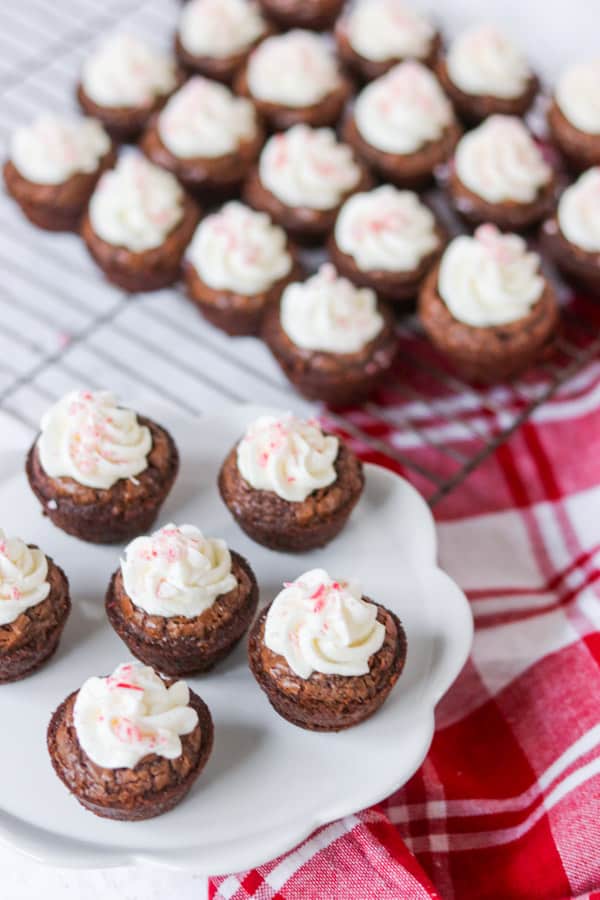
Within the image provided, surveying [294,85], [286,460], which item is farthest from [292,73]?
[286,460]

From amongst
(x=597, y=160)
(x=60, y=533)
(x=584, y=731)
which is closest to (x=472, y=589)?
(x=584, y=731)

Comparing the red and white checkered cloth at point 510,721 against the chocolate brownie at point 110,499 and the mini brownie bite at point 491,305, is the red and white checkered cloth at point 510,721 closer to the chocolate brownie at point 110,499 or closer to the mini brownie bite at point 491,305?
the mini brownie bite at point 491,305

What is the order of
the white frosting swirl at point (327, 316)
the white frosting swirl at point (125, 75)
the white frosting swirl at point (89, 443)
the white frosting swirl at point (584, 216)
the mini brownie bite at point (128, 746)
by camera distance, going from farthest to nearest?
the white frosting swirl at point (125, 75) < the white frosting swirl at point (584, 216) < the white frosting swirl at point (327, 316) < the white frosting swirl at point (89, 443) < the mini brownie bite at point (128, 746)

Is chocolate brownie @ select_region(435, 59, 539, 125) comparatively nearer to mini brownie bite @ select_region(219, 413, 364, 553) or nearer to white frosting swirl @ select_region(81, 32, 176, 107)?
white frosting swirl @ select_region(81, 32, 176, 107)

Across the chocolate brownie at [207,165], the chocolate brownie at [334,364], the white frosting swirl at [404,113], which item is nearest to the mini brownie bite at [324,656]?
the chocolate brownie at [334,364]

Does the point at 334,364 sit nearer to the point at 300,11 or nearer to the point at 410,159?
the point at 410,159
